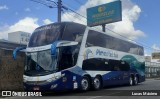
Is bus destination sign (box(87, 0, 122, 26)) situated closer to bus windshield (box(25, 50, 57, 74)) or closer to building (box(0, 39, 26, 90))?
building (box(0, 39, 26, 90))

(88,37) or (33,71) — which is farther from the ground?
(88,37)

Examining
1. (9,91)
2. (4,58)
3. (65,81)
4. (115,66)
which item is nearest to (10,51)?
(4,58)

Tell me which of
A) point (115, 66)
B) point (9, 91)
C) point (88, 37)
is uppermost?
point (88, 37)

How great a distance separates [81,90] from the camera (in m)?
19.7

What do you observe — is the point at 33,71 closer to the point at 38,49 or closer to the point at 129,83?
the point at 38,49

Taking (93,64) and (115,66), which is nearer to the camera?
(93,64)

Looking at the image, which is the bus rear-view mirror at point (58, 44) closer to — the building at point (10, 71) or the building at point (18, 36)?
the building at point (10, 71)

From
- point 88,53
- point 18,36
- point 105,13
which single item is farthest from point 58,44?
point 105,13

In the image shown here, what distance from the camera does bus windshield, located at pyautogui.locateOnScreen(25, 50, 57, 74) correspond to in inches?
688

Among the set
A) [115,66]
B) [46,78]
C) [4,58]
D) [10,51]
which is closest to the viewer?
[46,78]

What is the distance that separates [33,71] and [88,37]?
4.40m

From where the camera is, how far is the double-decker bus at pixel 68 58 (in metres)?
17.5

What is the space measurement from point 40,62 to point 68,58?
1590mm

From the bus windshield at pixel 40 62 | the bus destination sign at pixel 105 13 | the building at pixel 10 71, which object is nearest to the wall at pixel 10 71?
the building at pixel 10 71
